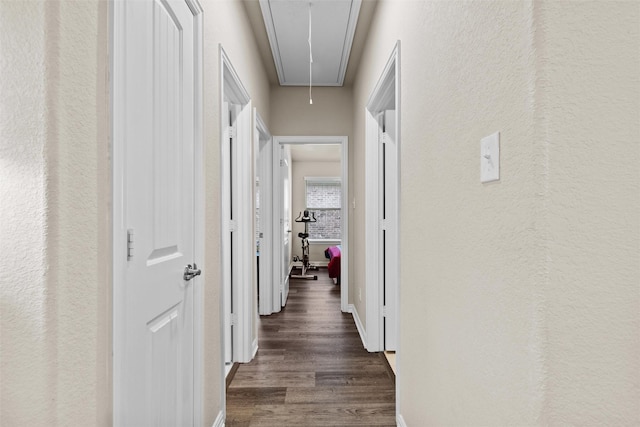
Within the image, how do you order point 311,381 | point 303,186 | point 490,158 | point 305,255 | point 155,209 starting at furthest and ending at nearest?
1. point 303,186
2. point 305,255
3. point 311,381
4. point 155,209
5. point 490,158

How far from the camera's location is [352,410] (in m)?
2.16

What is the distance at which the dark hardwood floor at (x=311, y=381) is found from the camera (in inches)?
82.7

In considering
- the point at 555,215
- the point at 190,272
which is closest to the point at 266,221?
the point at 190,272

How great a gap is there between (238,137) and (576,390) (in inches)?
96.8

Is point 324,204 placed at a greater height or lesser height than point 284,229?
greater

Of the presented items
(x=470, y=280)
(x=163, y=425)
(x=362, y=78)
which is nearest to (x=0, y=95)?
(x=163, y=425)

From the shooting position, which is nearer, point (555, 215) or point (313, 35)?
point (555, 215)

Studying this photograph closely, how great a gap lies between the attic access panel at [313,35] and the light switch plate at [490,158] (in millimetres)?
1982

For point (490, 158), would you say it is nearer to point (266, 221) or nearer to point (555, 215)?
point (555, 215)

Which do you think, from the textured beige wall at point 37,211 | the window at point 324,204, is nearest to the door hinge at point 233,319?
the textured beige wall at point 37,211

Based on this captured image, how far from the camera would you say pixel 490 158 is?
3.16 feet

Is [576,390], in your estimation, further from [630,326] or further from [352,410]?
[352,410]

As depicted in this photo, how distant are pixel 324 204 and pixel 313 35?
5.39m

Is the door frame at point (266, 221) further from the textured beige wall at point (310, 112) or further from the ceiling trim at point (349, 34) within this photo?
the ceiling trim at point (349, 34)
